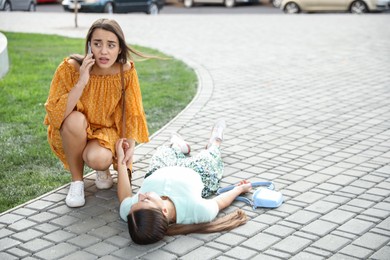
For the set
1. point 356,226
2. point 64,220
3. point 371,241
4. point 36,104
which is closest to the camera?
point 371,241

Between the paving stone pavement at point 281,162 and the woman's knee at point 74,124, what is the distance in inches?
22.3

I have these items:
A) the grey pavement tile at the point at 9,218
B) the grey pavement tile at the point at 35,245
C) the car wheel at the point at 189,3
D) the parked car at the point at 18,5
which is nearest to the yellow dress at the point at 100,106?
the grey pavement tile at the point at 9,218

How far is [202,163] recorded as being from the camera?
213 inches

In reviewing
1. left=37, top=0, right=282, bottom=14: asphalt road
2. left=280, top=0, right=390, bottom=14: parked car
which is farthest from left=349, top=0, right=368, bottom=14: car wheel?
left=37, top=0, right=282, bottom=14: asphalt road

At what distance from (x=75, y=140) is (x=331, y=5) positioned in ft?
72.7

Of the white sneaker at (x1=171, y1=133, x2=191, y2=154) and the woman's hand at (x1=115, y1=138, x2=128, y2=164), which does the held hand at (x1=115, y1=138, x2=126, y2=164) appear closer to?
the woman's hand at (x1=115, y1=138, x2=128, y2=164)

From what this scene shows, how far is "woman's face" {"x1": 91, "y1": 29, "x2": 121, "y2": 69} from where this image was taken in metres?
4.97

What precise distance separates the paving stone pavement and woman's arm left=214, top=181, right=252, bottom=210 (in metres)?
0.10

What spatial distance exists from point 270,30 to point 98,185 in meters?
12.6

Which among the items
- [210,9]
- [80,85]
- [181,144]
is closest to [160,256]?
[80,85]

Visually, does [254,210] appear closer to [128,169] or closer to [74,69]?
[128,169]

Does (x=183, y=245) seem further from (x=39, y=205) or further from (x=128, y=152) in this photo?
(x=39, y=205)

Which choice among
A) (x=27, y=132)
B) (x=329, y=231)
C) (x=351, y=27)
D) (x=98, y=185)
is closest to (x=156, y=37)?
(x=351, y=27)

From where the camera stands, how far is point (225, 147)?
6.51 meters
